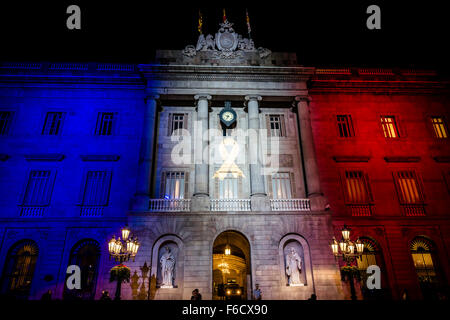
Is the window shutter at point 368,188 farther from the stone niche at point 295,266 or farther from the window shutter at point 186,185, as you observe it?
the window shutter at point 186,185

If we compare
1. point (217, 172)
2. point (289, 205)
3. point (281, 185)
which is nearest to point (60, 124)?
point (217, 172)

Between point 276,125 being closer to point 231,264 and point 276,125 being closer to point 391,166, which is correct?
point 391,166

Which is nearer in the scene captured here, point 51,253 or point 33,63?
point 51,253

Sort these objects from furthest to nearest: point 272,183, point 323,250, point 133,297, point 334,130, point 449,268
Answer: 1. point 334,130
2. point 272,183
3. point 449,268
4. point 323,250
5. point 133,297

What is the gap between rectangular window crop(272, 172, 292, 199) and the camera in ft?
66.6

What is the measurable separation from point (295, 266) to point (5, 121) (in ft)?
79.6

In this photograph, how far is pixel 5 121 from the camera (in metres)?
21.4

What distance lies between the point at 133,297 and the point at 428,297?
18.9 meters

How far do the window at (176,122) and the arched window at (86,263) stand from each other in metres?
9.81

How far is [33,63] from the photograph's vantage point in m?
22.9

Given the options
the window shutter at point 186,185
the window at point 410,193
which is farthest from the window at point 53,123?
the window at point 410,193
